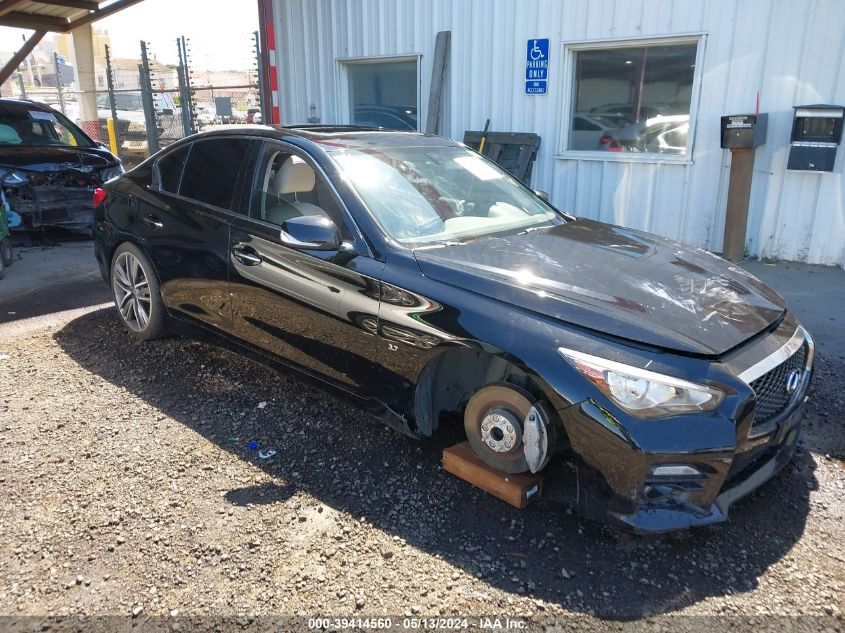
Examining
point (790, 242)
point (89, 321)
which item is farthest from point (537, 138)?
point (89, 321)

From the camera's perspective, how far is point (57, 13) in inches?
521

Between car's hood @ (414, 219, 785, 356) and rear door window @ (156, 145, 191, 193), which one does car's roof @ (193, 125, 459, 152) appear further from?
car's hood @ (414, 219, 785, 356)

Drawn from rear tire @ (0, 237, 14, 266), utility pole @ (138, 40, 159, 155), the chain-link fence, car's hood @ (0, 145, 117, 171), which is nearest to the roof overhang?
the chain-link fence

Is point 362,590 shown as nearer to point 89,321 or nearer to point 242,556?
point 242,556

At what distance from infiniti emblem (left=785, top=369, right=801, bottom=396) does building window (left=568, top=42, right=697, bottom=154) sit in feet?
16.1

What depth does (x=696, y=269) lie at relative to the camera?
3.32m

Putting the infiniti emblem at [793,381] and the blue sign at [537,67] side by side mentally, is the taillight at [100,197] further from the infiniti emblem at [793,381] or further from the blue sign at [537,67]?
the blue sign at [537,67]

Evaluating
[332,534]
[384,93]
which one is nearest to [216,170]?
[332,534]

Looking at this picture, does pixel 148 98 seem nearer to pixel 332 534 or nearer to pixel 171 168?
pixel 171 168

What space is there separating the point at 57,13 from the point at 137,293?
11.8 m

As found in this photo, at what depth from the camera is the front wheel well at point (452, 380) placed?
2.98 meters

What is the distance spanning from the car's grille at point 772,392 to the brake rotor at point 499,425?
90 cm

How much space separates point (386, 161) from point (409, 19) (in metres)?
5.98

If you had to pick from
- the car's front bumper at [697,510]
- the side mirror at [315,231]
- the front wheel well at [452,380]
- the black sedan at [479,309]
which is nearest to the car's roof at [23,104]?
the black sedan at [479,309]
